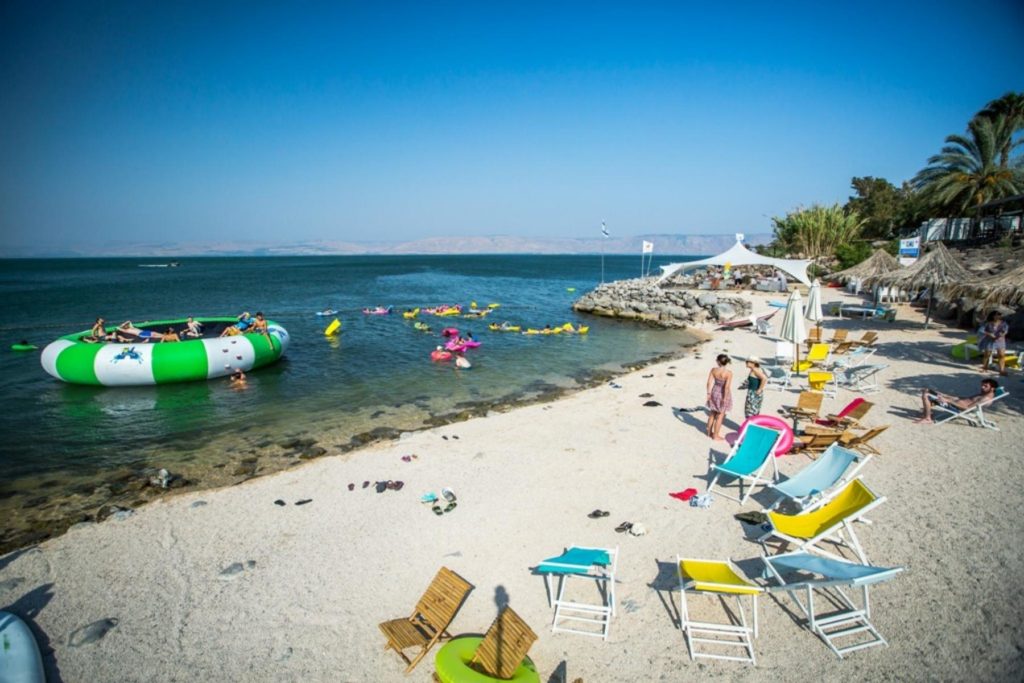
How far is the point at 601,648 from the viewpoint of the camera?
418 centimetres

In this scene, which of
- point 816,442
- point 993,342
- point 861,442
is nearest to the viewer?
point 861,442

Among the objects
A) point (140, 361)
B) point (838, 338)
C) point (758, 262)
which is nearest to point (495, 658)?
point (140, 361)

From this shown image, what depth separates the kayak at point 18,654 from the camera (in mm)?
3816

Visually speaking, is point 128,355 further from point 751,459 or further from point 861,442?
point 861,442

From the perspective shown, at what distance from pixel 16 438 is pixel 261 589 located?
31.7ft

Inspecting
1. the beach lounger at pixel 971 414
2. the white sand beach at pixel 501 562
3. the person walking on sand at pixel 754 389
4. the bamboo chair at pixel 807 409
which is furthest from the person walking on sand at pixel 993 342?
the person walking on sand at pixel 754 389

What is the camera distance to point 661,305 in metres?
26.8

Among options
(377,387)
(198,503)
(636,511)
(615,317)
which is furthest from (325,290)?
(636,511)

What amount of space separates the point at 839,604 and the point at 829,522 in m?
0.83

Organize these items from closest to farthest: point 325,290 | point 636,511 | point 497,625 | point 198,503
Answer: point 497,625
point 636,511
point 198,503
point 325,290

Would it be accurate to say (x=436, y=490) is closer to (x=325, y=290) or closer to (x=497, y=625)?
(x=497, y=625)

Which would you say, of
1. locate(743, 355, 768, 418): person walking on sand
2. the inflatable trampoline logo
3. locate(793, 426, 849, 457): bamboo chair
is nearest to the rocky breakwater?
locate(743, 355, 768, 418): person walking on sand

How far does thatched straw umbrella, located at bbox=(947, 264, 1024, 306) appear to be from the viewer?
11859 mm

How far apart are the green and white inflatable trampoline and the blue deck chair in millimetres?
14890
